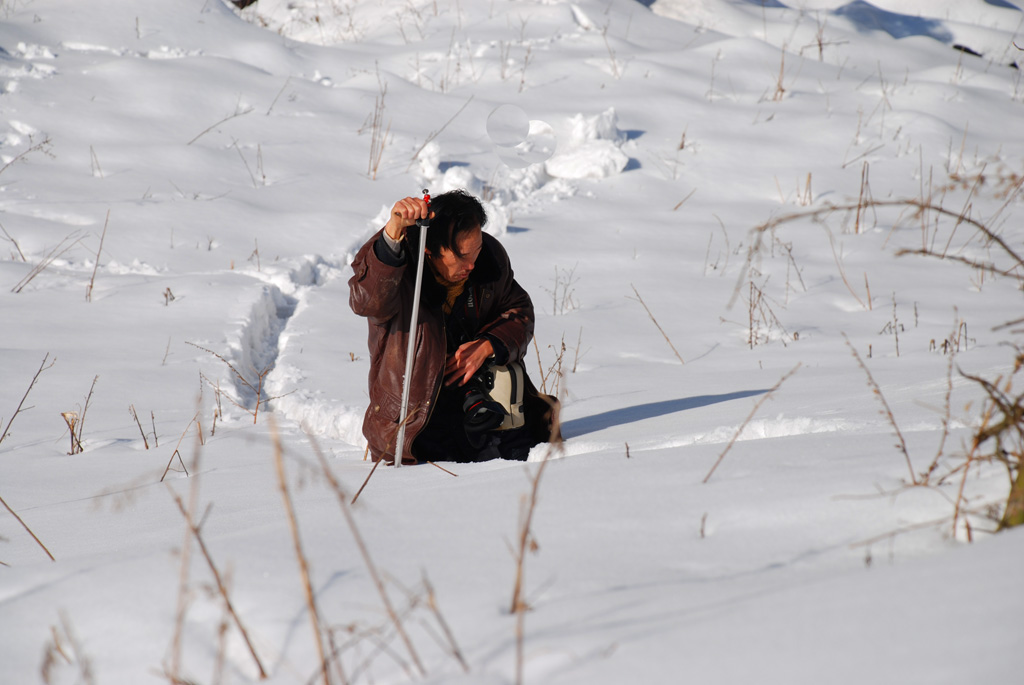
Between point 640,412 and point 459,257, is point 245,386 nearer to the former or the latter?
point 459,257

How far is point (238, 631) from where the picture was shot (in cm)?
111

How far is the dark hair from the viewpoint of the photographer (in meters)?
2.68

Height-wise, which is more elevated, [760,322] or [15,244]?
[760,322]

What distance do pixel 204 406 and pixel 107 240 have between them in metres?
2.27

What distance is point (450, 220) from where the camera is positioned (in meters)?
2.69

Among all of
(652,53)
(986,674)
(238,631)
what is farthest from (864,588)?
(652,53)

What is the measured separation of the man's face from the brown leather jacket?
63mm

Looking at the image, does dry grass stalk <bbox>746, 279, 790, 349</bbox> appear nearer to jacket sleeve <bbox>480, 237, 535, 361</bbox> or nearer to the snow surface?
the snow surface

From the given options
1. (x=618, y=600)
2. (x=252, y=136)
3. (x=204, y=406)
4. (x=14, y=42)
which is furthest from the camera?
(x=14, y=42)

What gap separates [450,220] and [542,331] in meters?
2.11

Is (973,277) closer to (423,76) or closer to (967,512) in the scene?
(967,512)

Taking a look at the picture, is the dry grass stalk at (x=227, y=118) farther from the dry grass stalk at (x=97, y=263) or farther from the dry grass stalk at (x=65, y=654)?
the dry grass stalk at (x=65, y=654)

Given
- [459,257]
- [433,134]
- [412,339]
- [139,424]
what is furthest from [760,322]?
[433,134]

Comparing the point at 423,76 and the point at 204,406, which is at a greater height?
the point at 423,76
